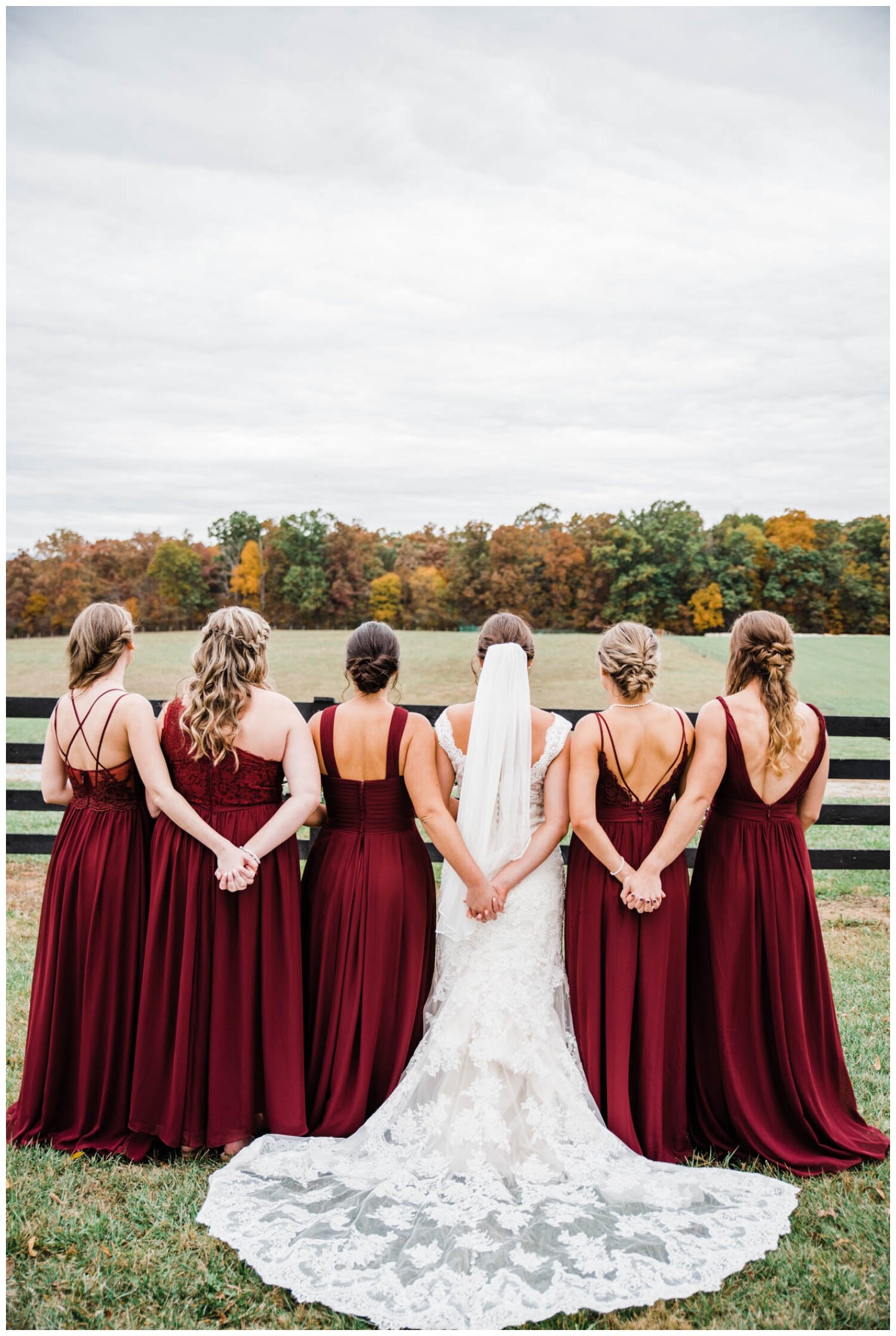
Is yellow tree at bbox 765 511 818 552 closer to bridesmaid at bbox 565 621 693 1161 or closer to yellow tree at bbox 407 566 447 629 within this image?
yellow tree at bbox 407 566 447 629

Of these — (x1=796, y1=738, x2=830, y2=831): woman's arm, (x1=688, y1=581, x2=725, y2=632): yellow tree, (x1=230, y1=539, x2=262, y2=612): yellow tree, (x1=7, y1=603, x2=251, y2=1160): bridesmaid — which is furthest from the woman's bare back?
(x1=230, y1=539, x2=262, y2=612): yellow tree

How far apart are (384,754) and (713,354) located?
67.4m

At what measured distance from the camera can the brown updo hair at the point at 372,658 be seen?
3.91m

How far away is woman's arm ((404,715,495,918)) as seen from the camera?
388 cm

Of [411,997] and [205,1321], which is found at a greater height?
[411,997]

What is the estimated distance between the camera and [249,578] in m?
48.6

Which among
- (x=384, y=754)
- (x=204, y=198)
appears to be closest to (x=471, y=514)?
(x=204, y=198)

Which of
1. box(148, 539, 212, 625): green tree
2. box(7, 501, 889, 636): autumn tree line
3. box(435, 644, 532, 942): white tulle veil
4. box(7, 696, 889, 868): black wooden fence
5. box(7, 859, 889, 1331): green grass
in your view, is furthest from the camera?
box(148, 539, 212, 625): green tree

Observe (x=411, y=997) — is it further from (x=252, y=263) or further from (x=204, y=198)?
(x=252, y=263)

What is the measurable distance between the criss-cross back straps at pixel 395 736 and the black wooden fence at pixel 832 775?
1.74 m

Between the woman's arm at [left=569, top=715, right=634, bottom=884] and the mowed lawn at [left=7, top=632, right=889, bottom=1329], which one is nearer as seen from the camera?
the mowed lawn at [left=7, top=632, right=889, bottom=1329]

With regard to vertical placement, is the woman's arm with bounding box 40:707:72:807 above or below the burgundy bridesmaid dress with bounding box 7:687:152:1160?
above

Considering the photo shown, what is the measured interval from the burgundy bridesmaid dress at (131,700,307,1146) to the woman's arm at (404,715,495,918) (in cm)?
63

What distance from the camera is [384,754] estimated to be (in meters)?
3.96
